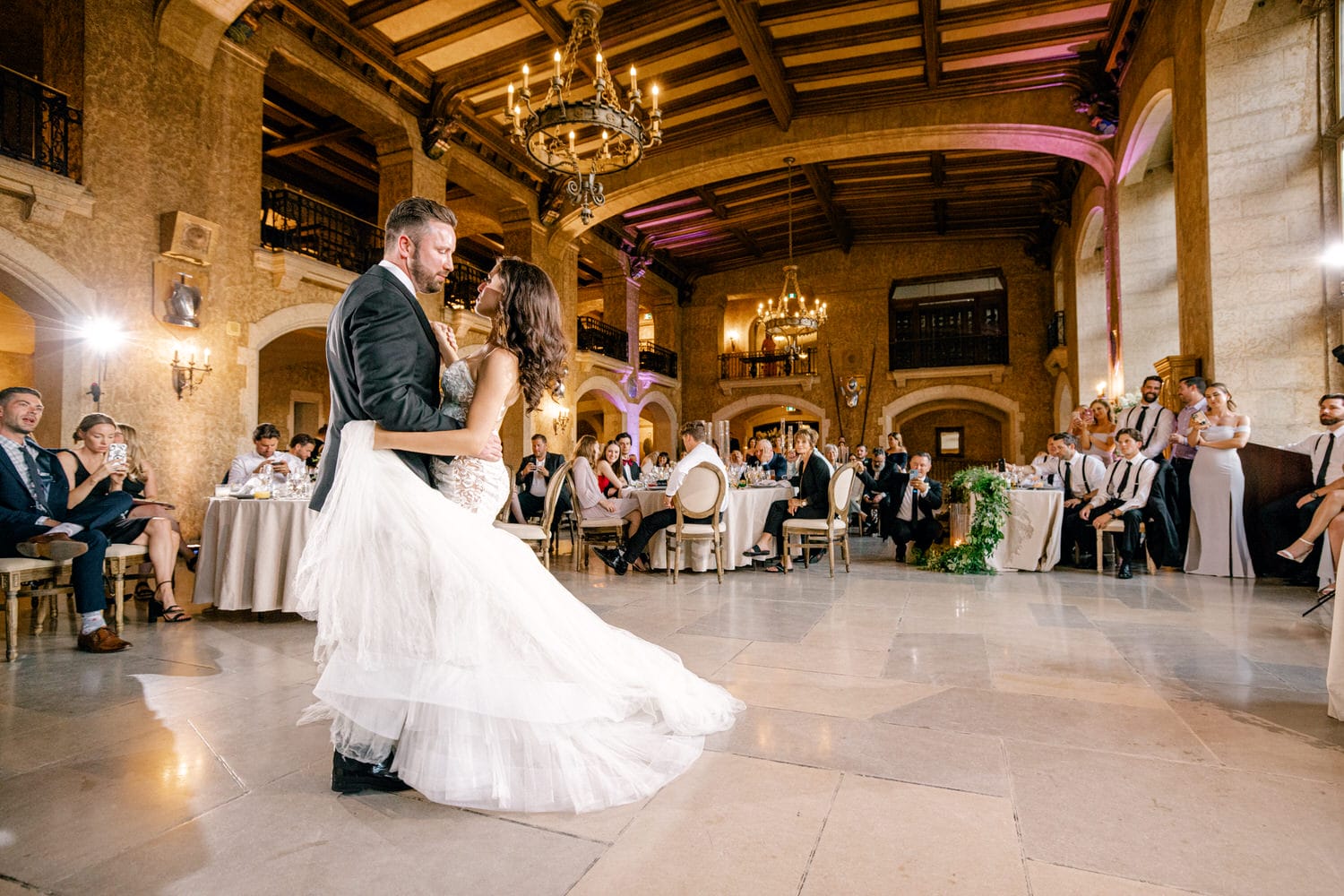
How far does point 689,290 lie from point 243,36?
36.8 ft

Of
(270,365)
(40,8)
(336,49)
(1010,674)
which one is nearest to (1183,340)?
(1010,674)

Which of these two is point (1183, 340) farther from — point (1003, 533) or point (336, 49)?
point (336, 49)

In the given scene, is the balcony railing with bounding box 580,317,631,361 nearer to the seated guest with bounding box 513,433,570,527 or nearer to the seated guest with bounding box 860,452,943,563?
the seated guest with bounding box 513,433,570,527

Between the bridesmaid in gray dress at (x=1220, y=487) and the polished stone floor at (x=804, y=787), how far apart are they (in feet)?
8.20

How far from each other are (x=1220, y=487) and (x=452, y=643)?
599cm

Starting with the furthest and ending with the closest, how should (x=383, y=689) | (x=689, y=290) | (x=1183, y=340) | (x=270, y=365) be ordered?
(x=689, y=290) → (x=270, y=365) → (x=1183, y=340) → (x=383, y=689)

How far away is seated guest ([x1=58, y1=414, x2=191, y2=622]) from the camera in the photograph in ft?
11.2

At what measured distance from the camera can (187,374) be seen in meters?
6.25

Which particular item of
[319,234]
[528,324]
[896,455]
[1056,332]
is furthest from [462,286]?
[1056,332]

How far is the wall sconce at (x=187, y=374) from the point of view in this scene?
618 centimetres

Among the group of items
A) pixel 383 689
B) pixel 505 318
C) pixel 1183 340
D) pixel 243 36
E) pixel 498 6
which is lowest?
pixel 383 689

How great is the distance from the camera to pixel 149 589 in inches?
181

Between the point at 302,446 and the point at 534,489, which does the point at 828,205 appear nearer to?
the point at 534,489

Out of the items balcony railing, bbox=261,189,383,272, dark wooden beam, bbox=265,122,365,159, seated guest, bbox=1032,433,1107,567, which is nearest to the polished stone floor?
seated guest, bbox=1032,433,1107,567
